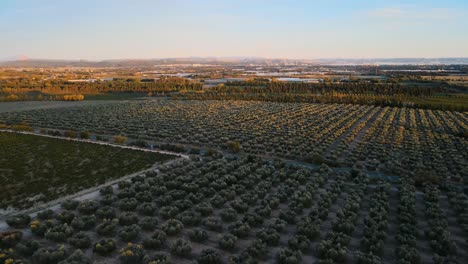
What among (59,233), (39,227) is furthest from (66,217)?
(59,233)

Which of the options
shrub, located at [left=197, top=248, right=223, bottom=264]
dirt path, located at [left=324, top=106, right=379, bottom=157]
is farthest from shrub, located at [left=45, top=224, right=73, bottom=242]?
dirt path, located at [left=324, top=106, right=379, bottom=157]

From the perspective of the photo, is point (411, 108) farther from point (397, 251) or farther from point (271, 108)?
point (397, 251)

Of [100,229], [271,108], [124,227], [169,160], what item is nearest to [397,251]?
[124,227]

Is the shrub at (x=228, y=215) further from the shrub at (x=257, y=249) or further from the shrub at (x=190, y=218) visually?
the shrub at (x=257, y=249)

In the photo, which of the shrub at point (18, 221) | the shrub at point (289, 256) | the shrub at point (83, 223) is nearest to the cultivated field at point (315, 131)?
the shrub at point (289, 256)

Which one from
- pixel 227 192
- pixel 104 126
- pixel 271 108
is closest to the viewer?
pixel 227 192
